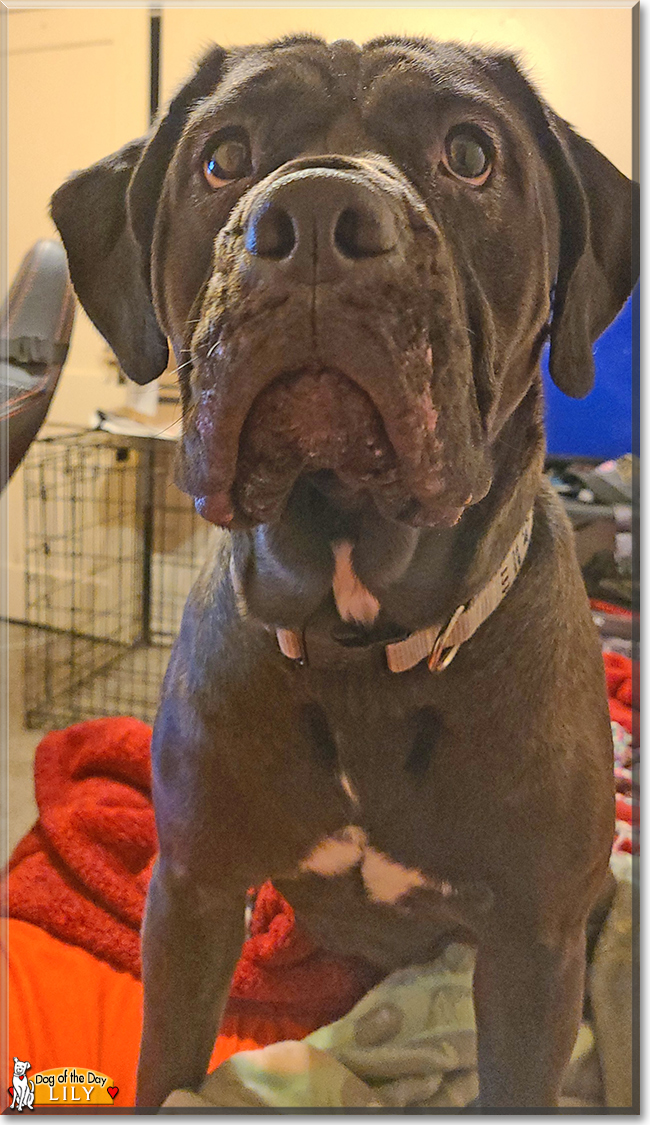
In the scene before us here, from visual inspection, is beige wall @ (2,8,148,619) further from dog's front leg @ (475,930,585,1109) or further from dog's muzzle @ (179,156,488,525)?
dog's front leg @ (475,930,585,1109)

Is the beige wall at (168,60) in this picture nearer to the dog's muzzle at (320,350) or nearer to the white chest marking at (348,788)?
the dog's muzzle at (320,350)

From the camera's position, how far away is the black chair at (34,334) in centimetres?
108

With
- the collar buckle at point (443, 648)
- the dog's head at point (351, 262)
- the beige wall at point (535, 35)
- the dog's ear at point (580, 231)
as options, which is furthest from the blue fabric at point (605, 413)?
the collar buckle at point (443, 648)

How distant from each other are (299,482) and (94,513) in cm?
192

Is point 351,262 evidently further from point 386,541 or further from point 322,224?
point 386,541

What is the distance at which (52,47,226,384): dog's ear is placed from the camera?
833 millimetres

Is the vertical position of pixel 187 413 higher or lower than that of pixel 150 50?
lower

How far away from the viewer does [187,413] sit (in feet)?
2.23

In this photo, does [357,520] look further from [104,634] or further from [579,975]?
[104,634]

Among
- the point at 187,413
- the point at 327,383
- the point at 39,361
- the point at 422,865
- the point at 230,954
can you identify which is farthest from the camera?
the point at 39,361

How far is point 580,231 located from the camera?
31.3 inches

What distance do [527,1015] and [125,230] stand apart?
34.0 inches

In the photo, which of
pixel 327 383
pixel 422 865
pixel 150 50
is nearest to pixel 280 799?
pixel 422 865

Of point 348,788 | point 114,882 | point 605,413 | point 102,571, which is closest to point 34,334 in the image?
point 348,788
